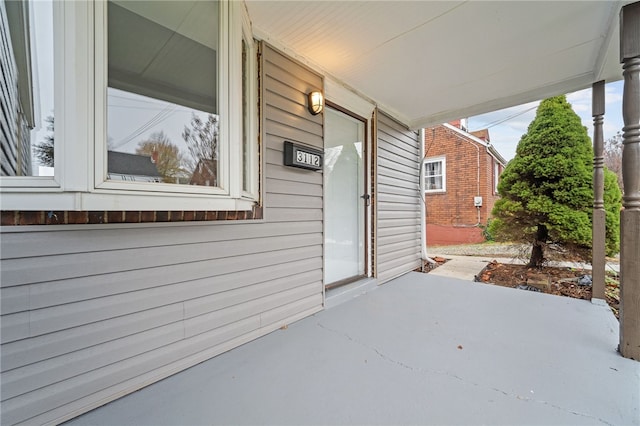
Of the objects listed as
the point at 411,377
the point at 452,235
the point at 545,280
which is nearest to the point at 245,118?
the point at 411,377

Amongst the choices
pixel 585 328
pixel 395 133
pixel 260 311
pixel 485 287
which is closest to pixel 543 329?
pixel 585 328

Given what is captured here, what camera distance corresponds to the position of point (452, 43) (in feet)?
7.96

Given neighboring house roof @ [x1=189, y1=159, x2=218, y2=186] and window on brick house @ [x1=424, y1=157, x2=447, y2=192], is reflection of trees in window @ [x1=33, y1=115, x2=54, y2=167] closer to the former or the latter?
neighboring house roof @ [x1=189, y1=159, x2=218, y2=186]

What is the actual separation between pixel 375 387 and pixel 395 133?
350 centimetres

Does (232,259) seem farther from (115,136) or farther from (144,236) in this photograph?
(115,136)

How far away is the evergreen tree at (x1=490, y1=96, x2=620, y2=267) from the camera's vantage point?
4176 mm

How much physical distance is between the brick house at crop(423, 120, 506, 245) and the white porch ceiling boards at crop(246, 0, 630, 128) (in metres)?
5.62

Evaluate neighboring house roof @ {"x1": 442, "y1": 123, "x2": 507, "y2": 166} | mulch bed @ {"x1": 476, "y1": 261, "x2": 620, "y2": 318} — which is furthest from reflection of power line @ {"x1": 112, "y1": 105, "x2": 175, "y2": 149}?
neighboring house roof @ {"x1": 442, "y1": 123, "x2": 507, "y2": 166}

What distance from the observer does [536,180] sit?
461cm

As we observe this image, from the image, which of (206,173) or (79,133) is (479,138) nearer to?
(206,173)

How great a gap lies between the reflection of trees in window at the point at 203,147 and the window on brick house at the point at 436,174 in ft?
29.8

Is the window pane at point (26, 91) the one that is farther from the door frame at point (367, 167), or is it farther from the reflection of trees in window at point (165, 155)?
the door frame at point (367, 167)

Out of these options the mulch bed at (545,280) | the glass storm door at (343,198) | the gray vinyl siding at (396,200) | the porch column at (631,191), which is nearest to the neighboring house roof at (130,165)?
the glass storm door at (343,198)

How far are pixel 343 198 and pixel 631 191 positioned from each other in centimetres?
243
